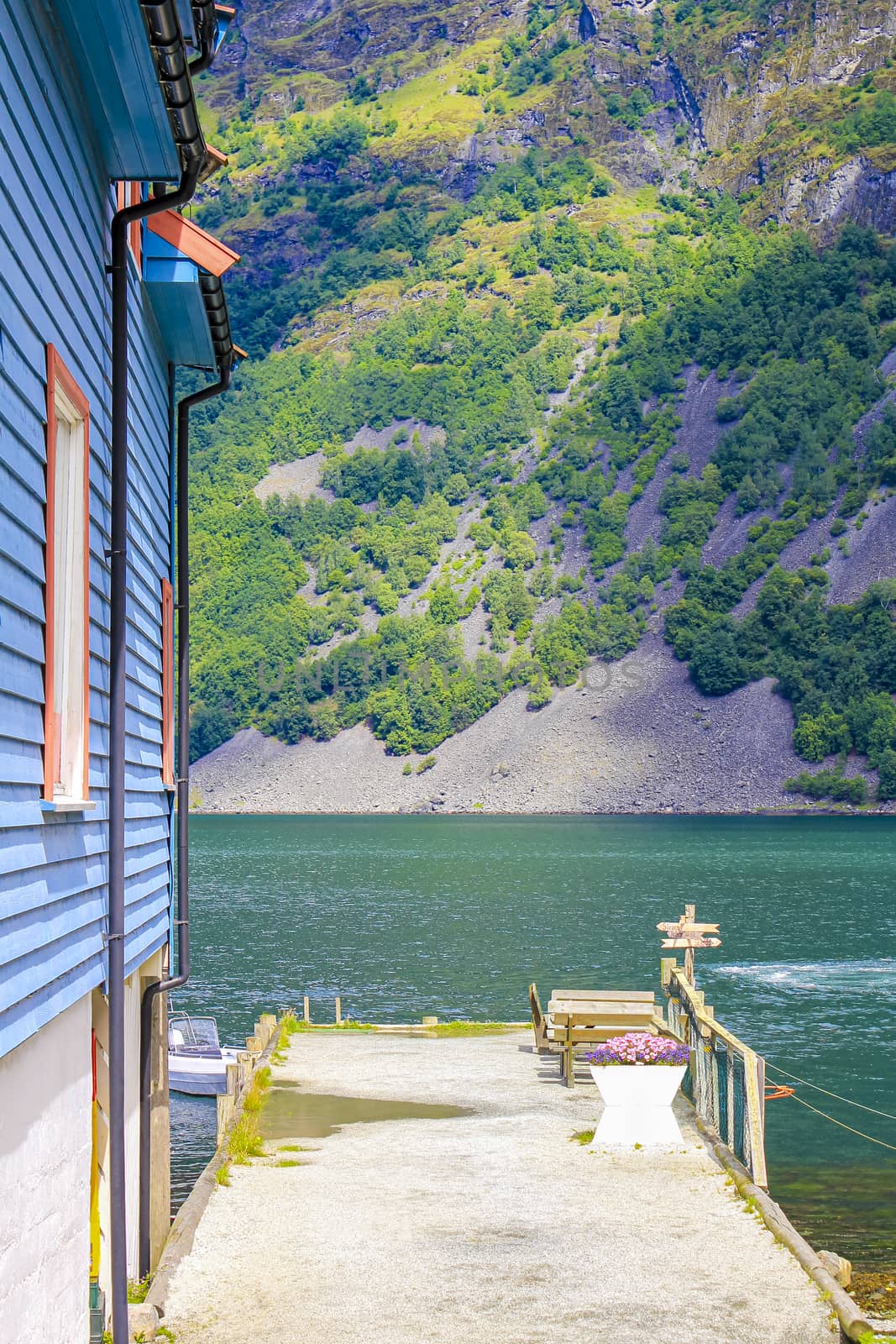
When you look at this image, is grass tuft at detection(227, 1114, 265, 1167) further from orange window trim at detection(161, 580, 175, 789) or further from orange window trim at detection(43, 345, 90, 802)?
orange window trim at detection(43, 345, 90, 802)

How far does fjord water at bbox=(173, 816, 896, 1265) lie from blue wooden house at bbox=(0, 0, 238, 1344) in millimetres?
11946

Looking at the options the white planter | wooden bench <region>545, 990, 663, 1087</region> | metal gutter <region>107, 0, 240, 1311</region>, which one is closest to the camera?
metal gutter <region>107, 0, 240, 1311</region>

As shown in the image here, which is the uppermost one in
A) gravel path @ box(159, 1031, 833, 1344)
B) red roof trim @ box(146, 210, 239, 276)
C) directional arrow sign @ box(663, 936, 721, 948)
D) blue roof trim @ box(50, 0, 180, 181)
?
red roof trim @ box(146, 210, 239, 276)

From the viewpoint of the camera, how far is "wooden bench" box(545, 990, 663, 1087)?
19.7m

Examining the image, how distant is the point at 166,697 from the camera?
12.9m

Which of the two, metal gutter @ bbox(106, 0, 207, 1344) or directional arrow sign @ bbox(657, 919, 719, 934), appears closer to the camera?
metal gutter @ bbox(106, 0, 207, 1344)

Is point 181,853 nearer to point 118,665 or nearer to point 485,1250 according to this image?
point 485,1250

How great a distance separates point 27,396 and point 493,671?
162 metres

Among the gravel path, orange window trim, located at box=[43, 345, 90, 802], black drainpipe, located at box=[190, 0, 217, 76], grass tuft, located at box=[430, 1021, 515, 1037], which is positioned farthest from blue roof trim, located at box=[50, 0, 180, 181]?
grass tuft, located at box=[430, 1021, 515, 1037]

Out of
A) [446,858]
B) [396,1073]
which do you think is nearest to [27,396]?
[396,1073]

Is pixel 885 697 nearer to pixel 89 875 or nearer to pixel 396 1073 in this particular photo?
pixel 396 1073

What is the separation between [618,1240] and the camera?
11.8 metres

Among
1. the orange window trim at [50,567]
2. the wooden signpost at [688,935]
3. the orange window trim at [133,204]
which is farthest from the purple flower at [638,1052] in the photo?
the wooden signpost at [688,935]

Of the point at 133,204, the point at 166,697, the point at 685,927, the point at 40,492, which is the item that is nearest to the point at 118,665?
the point at 40,492
